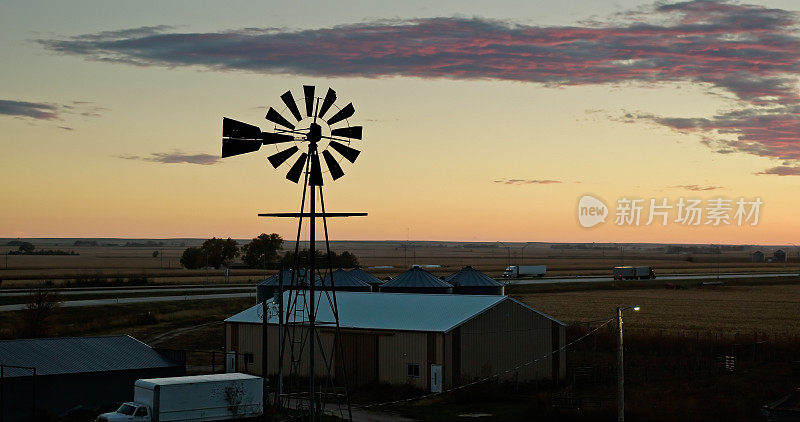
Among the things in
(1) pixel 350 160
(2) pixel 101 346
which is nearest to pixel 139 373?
(2) pixel 101 346

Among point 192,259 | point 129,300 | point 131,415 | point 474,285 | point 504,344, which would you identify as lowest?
point 131,415

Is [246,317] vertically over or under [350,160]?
under

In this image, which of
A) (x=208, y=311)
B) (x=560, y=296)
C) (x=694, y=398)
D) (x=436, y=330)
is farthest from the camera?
(x=560, y=296)

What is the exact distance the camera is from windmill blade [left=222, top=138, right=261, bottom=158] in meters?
35.7

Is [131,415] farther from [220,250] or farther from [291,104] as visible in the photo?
[220,250]

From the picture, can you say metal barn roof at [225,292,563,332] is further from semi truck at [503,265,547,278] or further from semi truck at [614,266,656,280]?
semi truck at [503,265,547,278]

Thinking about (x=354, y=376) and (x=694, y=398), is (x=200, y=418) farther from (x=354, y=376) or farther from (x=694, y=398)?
(x=694, y=398)

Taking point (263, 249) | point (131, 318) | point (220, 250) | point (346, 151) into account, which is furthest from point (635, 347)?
point (220, 250)

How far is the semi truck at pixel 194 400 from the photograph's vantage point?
128ft

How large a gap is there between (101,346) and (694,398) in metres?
29.4

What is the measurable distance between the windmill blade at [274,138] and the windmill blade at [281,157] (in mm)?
500

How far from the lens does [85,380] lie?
45719mm

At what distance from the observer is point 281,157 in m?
37.4

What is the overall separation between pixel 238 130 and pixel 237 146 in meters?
0.60
